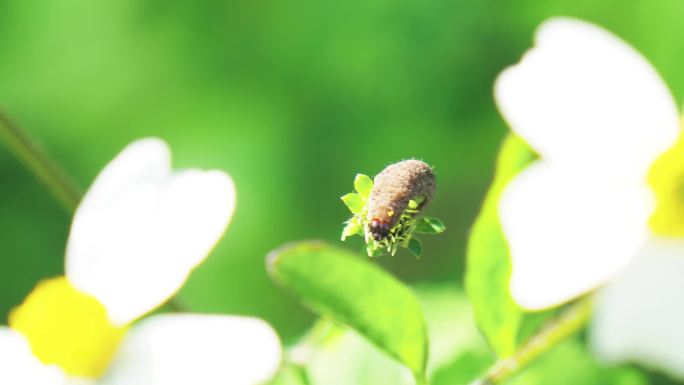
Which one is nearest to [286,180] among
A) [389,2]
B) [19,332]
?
[389,2]

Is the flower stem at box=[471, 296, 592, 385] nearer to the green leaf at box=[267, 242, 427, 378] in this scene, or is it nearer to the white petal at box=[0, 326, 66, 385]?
the green leaf at box=[267, 242, 427, 378]

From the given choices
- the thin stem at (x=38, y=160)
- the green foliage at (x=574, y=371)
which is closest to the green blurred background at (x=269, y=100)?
the green foliage at (x=574, y=371)

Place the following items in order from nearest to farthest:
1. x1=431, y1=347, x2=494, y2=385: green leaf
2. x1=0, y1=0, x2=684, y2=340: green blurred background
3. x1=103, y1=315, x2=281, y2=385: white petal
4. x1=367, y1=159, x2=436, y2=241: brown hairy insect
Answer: x1=367, y1=159, x2=436, y2=241: brown hairy insect < x1=103, y1=315, x2=281, y2=385: white petal < x1=431, y1=347, x2=494, y2=385: green leaf < x1=0, y1=0, x2=684, y2=340: green blurred background

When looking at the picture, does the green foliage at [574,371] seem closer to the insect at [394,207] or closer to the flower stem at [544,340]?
the flower stem at [544,340]

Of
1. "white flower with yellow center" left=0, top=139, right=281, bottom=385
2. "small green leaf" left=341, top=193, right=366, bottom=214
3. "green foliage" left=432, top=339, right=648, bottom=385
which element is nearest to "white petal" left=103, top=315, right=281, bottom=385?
"white flower with yellow center" left=0, top=139, right=281, bottom=385

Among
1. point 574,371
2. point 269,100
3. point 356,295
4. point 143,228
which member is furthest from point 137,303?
point 269,100

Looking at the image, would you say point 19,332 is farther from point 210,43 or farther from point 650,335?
point 210,43
